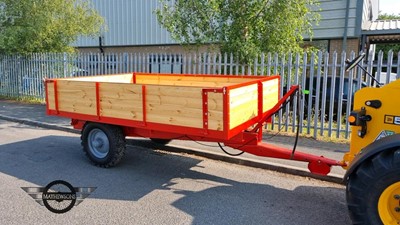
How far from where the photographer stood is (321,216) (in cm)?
387

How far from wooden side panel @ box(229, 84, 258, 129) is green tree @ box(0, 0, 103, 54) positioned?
1015cm

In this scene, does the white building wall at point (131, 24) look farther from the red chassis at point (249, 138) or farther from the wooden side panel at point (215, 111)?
the wooden side panel at point (215, 111)

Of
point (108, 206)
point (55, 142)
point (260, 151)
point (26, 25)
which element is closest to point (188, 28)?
point (55, 142)

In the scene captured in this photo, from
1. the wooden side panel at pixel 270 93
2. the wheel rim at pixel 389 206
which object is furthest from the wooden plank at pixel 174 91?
the wheel rim at pixel 389 206

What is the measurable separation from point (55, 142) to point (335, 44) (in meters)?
10.3

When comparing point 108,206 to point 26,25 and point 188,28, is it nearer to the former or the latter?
point 188,28

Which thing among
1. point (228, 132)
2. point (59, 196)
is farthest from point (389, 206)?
point (59, 196)

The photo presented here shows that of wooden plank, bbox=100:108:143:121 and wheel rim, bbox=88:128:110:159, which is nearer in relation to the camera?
wooden plank, bbox=100:108:143:121

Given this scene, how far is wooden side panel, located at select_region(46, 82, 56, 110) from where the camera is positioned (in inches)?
222

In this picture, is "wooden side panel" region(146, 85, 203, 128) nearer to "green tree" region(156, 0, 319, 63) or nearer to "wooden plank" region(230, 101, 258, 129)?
"wooden plank" region(230, 101, 258, 129)

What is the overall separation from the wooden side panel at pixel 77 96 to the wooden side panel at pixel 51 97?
0.44 ft

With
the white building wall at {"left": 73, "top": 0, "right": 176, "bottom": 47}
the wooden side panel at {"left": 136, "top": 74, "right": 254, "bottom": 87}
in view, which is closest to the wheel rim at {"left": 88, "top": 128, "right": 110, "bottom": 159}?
the wooden side panel at {"left": 136, "top": 74, "right": 254, "bottom": 87}

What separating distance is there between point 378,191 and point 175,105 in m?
2.47

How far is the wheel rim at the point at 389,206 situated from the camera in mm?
2945
